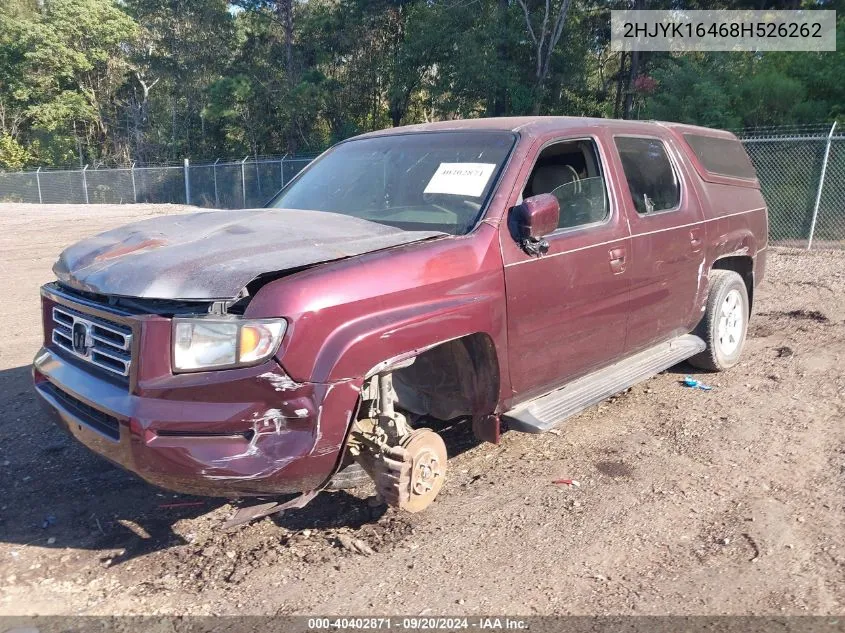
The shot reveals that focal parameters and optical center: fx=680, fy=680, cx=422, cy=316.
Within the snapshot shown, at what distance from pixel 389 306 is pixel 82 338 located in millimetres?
1437

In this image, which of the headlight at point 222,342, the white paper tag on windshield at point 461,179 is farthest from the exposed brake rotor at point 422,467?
the white paper tag on windshield at point 461,179

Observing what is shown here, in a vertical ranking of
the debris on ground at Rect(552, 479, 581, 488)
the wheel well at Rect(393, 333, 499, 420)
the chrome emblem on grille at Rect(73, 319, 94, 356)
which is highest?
the chrome emblem on grille at Rect(73, 319, 94, 356)

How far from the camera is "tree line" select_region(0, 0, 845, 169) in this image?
26.9 meters

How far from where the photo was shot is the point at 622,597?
2.86m

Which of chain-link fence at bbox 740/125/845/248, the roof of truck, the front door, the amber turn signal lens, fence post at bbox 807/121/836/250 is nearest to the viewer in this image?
the amber turn signal lens

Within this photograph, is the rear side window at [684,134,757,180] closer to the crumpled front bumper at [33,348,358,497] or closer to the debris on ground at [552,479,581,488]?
the debris on ground at [552,479,581,488]

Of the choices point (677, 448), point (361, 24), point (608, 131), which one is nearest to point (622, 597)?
point (677, 448)

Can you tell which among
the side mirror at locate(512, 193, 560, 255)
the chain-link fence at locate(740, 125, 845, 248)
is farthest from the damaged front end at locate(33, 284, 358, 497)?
the chain-link fence at locate(740, 125, 845, 248)

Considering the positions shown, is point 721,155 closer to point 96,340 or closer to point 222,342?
point 222,342

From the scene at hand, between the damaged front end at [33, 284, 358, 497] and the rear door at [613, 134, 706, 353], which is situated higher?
the rear door at [613, 134, 706, 353]

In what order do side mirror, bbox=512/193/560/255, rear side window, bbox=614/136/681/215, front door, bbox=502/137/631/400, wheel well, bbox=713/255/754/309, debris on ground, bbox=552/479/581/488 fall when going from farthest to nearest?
wheel well, bbox=713/255/754/309 < rear side window, bbox=614/136/681/215 < debris on ground, bbox=552/479/581/488 < front door, bbox=502/137/631/400 < side mirror, bbox=512/193/560/255

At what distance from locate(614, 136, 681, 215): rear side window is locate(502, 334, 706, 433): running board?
3.35ft

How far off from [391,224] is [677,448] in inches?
90.4

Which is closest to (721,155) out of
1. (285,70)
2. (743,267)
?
(743,267)
